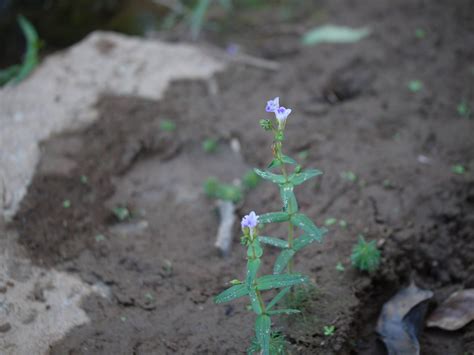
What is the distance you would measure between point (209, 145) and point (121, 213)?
2.54ft

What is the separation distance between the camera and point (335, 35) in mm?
4457

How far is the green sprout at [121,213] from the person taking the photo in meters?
3.27

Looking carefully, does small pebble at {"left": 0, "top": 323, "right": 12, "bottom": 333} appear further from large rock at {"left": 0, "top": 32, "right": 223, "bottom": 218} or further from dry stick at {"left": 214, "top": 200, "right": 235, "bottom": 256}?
dry stick at {"left": 214, "top": 200, "right": 235, "bottom": 256}

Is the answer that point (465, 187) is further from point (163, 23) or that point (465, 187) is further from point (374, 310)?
point (163, 23)

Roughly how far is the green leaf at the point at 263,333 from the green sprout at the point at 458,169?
1675 millimetres

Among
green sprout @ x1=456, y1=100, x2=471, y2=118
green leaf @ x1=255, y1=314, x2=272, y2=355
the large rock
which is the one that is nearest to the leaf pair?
green leaf @ x1=255, y1=314, x2=272, y2=355

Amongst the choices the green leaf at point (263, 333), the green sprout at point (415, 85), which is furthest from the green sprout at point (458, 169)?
the green leaf at point (263, 333)

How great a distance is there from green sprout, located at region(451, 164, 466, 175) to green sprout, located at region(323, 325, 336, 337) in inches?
53.1

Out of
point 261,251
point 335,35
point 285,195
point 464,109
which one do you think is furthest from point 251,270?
point 335,35

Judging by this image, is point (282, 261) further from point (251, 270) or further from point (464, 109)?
point (464, 109)

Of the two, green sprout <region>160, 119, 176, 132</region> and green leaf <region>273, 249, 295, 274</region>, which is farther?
green sprout <region>160, 119, 176, 132</region>

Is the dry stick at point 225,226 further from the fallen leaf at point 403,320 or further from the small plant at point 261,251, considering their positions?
the fallen leaf at point 403,320

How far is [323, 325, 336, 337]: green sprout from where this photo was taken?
244 cm

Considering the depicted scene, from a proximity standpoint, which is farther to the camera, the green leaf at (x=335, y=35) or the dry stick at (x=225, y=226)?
the green leaf at (x=335, y=35)
